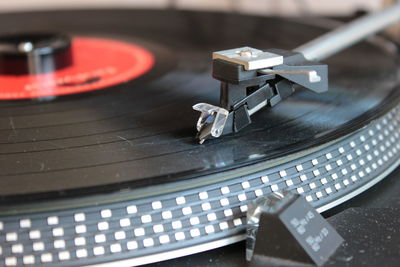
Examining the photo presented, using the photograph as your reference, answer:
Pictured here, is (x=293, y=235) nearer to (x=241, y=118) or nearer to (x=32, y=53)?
(x=241, y=118)

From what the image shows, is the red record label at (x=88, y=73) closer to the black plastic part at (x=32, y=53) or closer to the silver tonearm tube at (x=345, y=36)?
the black plastic part at (x=32, y=53)

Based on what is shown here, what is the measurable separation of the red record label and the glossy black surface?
5 cm

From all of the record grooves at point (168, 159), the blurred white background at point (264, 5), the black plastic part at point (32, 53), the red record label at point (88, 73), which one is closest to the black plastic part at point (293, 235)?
the record grooves at point (168, 159)

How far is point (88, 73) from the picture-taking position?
1024mm

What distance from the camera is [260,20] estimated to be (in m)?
1.30

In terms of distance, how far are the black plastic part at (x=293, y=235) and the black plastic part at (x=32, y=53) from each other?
544mm

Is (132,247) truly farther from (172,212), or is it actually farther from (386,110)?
(386,110)

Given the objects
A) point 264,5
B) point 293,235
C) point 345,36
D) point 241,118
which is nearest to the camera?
point 293,235

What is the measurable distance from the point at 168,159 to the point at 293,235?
15 centimetres

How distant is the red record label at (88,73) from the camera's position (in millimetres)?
933

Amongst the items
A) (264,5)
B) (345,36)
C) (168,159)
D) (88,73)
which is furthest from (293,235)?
(264,5)

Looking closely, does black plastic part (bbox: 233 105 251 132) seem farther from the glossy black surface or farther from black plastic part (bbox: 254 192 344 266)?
black plastic part (bbox: 254 192 344 266)

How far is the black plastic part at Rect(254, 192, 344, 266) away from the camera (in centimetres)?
57

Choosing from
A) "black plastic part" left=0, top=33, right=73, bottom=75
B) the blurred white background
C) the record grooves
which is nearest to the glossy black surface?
the record grooves
